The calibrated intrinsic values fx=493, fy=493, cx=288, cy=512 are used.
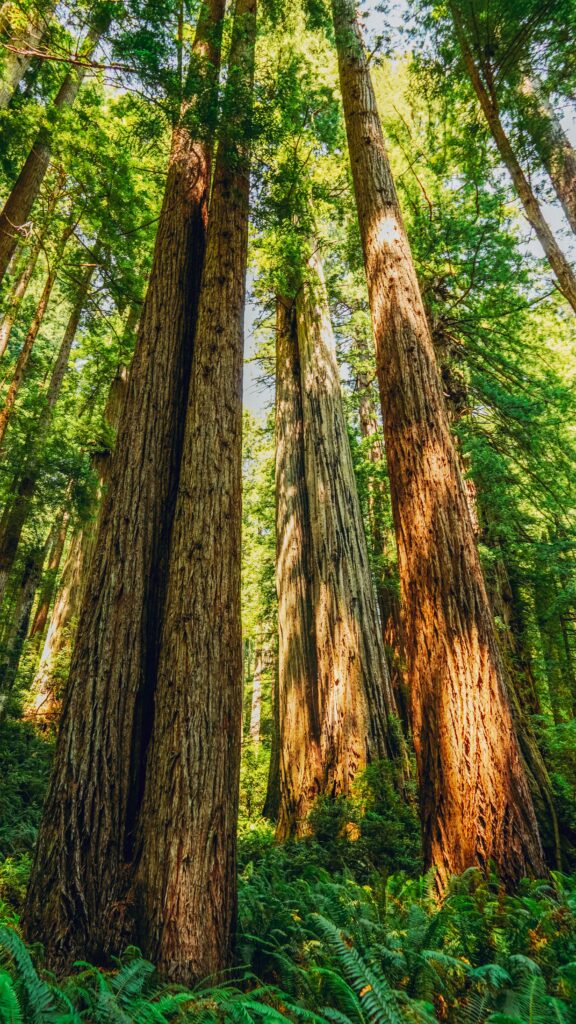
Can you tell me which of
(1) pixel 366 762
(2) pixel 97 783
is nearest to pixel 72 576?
(1) pixel 366 762

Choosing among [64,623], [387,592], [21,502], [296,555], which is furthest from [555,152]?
[64,623]

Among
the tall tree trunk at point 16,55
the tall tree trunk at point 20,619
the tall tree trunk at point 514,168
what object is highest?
the tall tree trunk at point 16,55

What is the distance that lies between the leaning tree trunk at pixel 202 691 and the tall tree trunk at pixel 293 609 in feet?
9.77

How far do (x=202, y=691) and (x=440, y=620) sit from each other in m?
1.62

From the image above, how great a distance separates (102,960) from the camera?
231 centimetres

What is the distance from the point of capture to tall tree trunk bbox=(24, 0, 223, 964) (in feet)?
7.97

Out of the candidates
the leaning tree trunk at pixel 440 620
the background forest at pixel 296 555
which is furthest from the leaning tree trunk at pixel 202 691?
the leaning tree trunk at pixel 440 620

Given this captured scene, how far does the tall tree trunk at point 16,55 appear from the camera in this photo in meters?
6.07

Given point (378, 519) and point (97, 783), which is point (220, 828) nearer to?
point (97, 783)

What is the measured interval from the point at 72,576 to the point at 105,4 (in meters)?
8.74

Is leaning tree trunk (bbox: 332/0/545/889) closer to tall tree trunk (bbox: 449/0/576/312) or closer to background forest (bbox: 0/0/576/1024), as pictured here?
background forest (bbox: 0/0/576/1024)

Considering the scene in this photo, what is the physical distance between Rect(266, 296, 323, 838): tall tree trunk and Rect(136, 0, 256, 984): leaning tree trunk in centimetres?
298

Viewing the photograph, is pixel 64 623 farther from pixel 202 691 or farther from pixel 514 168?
pixel 514 168

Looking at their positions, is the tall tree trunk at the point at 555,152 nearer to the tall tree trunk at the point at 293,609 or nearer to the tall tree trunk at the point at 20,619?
the tall tree trunk at the point at 293,609
